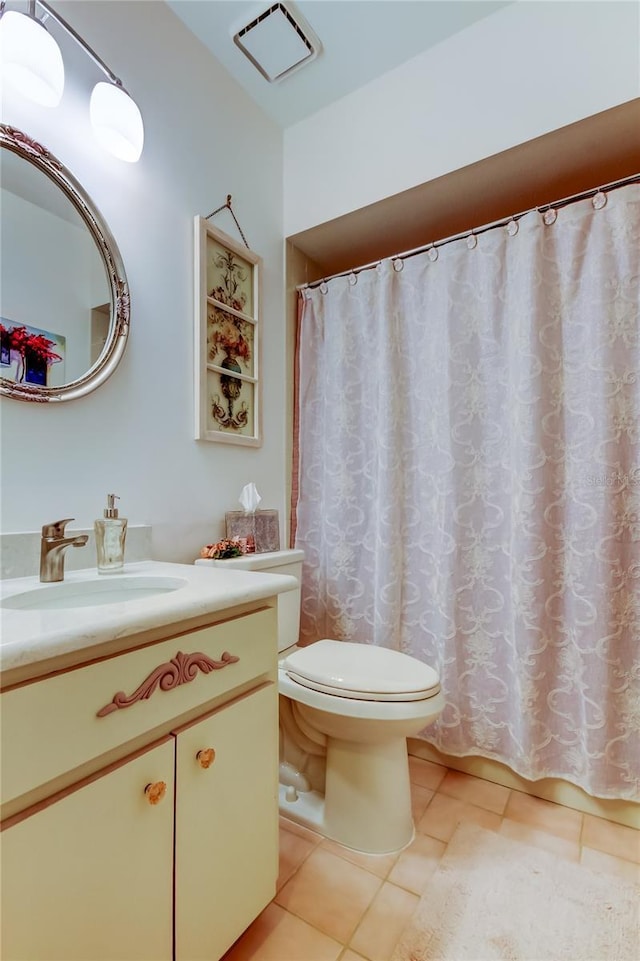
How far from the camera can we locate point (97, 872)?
0.63m

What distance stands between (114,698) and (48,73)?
4.39 ft

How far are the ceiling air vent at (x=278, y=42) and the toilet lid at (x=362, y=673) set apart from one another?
6.56 feet

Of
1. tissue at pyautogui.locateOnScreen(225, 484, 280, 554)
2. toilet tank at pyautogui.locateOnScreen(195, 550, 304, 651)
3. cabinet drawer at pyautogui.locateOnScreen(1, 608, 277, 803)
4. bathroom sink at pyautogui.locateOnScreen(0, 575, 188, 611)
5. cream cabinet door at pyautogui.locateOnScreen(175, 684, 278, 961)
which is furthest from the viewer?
tissue at pyautogui.locateOnScreen(225, 484, 280, 554)

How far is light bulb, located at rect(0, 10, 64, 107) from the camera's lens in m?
0.96

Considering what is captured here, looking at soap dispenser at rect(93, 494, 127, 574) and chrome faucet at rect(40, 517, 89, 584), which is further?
soap dispenser at rect(93, 494, 127, 574)

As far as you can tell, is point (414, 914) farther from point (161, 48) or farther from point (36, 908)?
point (161, 48)

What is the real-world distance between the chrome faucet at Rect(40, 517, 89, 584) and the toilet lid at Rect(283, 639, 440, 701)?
2.25 feet

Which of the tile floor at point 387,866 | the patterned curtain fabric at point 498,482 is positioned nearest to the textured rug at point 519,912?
the tile floor at point 387,866

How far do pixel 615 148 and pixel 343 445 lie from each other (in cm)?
131

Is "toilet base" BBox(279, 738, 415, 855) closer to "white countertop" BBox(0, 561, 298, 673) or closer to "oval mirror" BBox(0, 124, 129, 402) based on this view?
"white countertop" BBox(0, 561, 298, 673)

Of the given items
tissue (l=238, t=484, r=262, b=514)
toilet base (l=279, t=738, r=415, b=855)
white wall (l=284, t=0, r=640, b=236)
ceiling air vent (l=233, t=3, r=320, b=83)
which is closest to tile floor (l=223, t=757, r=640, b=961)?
toilet base (l=279, t=738, r=415, b=855)

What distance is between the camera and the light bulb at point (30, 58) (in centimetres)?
96

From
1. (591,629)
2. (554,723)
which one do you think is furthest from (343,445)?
(554,723)

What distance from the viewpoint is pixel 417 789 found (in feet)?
4.92
